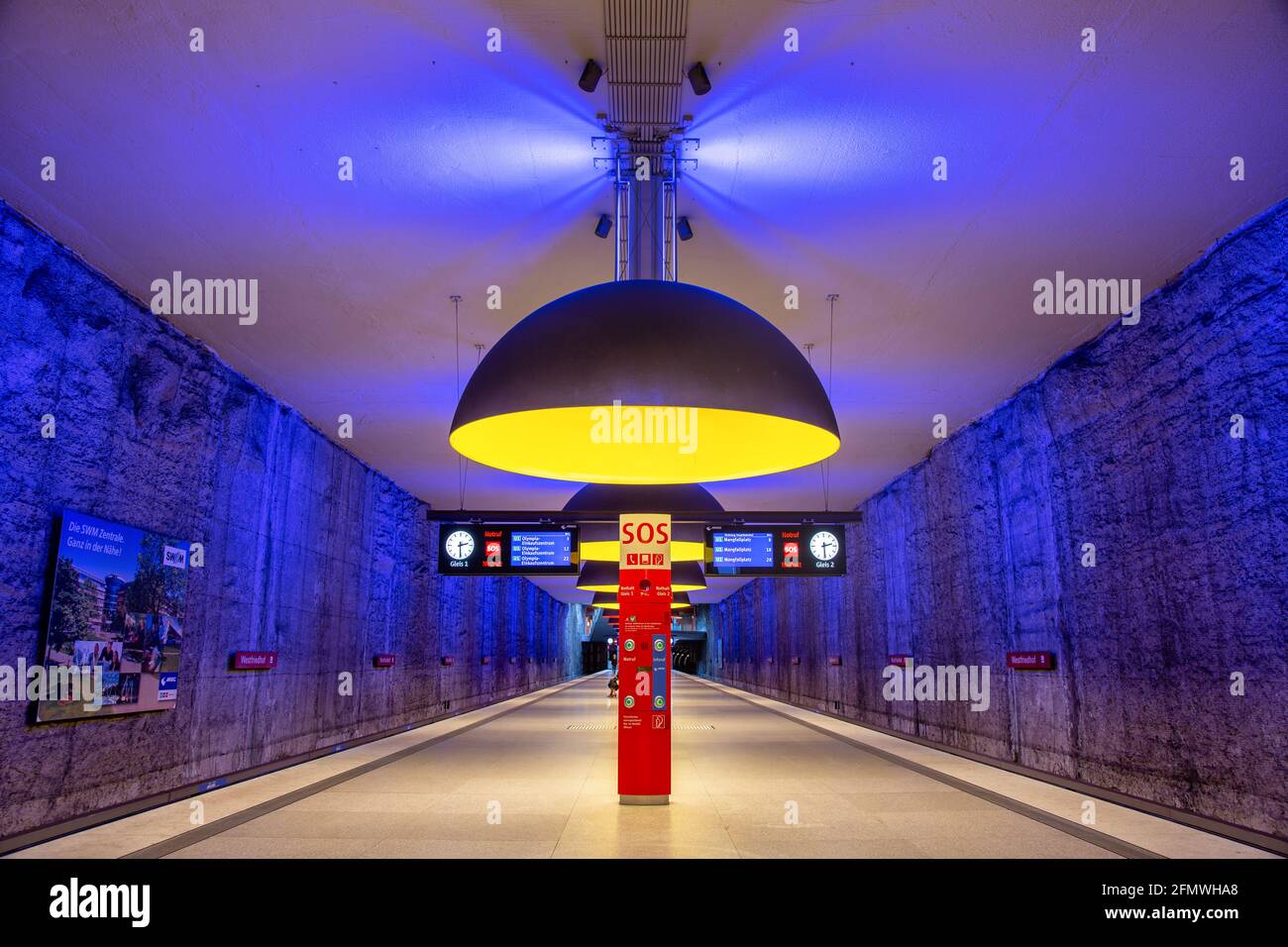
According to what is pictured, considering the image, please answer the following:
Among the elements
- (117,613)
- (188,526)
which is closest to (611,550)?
(188,526)

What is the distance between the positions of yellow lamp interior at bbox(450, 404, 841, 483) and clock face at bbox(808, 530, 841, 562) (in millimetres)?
7759

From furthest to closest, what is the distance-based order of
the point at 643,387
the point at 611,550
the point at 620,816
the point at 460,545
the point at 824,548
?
the point at 824,548 → the point at 611,550 → the point at 460,545 → the point at 620,816 → the point at 643,387

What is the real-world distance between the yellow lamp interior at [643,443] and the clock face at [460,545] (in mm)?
6873

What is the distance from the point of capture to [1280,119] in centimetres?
488

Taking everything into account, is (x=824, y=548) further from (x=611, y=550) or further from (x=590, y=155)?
(x=590, y=155)

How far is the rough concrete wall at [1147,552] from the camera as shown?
600 cm

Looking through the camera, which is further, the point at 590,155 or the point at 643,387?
the point at 590,155

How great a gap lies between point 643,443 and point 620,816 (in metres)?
4.10

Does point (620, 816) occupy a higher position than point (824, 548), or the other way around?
point (824, 548)

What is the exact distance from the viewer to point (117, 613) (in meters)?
7.13

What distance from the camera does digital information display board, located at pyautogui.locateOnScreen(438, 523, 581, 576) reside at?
11.5 m
